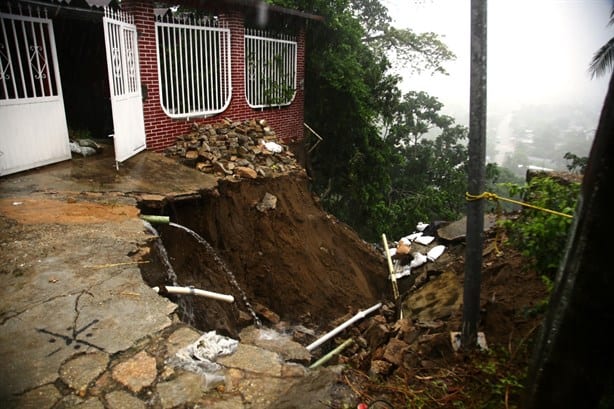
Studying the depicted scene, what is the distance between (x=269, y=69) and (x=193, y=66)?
2213 mm

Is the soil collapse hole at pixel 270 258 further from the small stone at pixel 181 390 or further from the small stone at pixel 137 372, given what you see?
the small stone at pixel 181 390

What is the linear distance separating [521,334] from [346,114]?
8.60 m

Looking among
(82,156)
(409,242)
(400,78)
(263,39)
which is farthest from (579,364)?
(400,78)

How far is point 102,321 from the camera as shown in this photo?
2777mm

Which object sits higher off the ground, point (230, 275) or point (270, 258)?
point (230, 275)

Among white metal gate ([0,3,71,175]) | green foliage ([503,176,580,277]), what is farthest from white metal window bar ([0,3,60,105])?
green foliage ([503,176,580,277])

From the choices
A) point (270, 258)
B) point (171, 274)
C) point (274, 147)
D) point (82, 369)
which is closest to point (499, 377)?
point (82, 369)

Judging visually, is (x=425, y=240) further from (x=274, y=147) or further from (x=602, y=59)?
(x=602, y=59)

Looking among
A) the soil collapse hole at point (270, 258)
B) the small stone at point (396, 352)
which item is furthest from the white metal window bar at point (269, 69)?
the small stone at point (396, 352)

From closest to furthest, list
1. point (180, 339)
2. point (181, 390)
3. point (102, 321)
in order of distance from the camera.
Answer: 1. point (181, 390)
2. point (180, 339)
3. point (102, 321)

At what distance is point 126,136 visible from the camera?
255 inches

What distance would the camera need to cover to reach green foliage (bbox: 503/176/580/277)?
2.76 metres

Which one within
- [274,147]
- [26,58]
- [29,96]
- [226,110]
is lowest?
[274,147]

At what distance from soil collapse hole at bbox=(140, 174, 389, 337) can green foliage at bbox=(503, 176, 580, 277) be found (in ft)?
11.5
